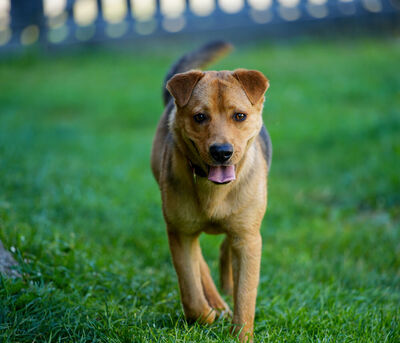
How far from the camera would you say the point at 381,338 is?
11.9 feet

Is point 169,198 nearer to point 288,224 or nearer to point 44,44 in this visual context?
point 288,224

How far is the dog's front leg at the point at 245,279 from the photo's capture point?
3.66 m

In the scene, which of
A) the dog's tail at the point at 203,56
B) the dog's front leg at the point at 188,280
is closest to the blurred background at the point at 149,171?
the dog's front leg at the point at 188,280

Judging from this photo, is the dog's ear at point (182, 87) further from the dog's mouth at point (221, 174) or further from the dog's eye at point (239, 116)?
the dog's mouth at point (221, 174)

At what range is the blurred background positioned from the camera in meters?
3.84

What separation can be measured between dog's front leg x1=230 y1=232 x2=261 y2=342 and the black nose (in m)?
0.64

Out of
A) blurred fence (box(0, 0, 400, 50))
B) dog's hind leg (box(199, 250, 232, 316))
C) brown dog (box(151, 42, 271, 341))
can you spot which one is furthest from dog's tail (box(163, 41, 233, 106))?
blurred fence (box(0, 0, 400, 50))

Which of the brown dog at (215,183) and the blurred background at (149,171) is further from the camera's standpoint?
the blurred background at (149,171)

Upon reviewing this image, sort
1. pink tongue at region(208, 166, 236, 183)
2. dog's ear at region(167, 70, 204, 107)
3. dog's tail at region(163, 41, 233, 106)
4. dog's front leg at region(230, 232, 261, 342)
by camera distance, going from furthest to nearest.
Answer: dog's tail at region(163, 41, 233, 106) < dog's ear at region(167, 70, 204, 107) < dog's front leg at region(230, 232, 261, 342) < pink tongue at region(208, 166, 236, 183)

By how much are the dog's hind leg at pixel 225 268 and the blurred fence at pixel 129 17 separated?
42.3 ft

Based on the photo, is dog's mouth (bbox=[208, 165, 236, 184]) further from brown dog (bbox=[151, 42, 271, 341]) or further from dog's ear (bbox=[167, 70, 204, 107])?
dog's ear (bbox=[167, 70, 204, 107])

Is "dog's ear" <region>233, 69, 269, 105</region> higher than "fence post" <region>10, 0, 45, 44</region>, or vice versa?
"dog's ear" <region>233, 69, 269, 105</region>

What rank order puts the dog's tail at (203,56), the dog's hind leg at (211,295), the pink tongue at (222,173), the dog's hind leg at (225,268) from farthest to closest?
the dog's tail at (203,56), the dog's hind leg at (225,268), the dog's hind leg at (211,295), the pink tongue at (222,173)

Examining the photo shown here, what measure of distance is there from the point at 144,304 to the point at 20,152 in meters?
4.30
